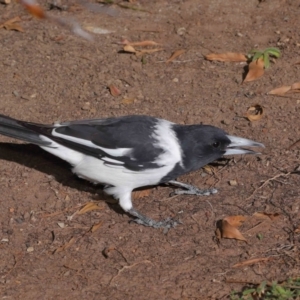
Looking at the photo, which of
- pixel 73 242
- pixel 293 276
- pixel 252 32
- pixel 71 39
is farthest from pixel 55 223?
pixel 252 32

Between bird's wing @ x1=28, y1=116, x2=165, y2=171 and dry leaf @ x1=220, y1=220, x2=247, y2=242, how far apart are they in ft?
1.90

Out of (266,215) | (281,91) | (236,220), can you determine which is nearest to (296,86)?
(281,91)

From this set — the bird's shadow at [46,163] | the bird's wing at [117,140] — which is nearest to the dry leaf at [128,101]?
the bird's shadow at [46,163]

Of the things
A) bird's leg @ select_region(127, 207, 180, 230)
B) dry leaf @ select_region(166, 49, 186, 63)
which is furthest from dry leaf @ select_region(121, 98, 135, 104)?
bird's leg @ select_region(127, 207, 180, 230)

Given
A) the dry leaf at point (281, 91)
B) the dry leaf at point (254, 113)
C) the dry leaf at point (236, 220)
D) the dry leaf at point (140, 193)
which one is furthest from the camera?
the dry leaf at point (281, 91)

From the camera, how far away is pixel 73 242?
12.8ft

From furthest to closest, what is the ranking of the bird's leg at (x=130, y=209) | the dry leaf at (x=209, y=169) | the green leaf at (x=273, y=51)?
1. the green leaf at (x=273, y=51)
2. the dry leaf at (x=209, y=169)
3. the bird's leg at (x=130, y=209)

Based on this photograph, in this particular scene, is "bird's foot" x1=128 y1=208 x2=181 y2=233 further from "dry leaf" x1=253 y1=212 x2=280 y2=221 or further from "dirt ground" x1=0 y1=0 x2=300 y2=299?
"dry leaf" x1=253 y1=212 x2=280 y2=221

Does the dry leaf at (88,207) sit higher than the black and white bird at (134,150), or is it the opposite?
the black and white bird at (134,150)

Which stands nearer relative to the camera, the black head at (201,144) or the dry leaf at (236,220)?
the dry leaf at (236,220)

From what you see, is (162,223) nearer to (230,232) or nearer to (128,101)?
(230,232)

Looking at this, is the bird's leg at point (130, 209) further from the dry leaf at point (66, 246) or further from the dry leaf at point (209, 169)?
the dry leaf at point (209, 169)

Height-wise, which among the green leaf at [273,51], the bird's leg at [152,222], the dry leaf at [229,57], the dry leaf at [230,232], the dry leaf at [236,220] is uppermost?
the green leaf at [273,51]

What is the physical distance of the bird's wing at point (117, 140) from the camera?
3902 millimetres
